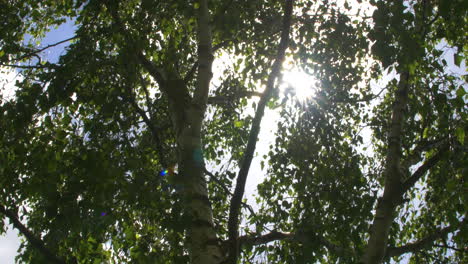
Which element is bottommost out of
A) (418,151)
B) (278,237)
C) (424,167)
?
(278,237)

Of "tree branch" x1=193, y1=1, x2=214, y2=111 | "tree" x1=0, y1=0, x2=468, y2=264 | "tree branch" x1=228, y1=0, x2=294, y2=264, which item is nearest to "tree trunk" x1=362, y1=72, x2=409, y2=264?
"tree" x1=0, y1=0, x2=468, y2=264

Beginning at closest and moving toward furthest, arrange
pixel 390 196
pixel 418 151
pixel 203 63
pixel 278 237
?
pixel 203 63 → pixel 390 196 → pixel 278 237 → pixel 418 151

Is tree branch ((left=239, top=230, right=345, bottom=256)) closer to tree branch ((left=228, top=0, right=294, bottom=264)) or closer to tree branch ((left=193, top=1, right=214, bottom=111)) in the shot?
tree branch ((left=228, top=0, right=294, bottom=264))

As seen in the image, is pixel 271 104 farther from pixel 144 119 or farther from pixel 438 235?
pixel 438 235

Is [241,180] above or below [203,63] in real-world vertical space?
below

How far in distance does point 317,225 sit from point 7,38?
15.6ft

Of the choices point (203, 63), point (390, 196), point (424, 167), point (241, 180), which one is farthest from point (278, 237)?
point (203, 63)

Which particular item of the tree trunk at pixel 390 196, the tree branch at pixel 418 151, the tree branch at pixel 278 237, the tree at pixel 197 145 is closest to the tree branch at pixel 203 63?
the tree at pixel 197 145

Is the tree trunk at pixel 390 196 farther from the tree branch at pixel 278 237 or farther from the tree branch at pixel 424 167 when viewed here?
the tree branch at pixel 278 237

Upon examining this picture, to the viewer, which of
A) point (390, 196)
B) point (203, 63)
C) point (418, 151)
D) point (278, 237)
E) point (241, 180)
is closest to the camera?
point (241, 180)

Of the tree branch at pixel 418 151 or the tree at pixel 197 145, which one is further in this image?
the tree branch at pixel 418 151

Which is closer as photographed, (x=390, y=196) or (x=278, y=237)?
(x=390, y=196)

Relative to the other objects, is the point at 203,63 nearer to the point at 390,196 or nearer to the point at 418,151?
the point at 390,196

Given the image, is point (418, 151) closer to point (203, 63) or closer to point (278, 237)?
point (278, 237)
